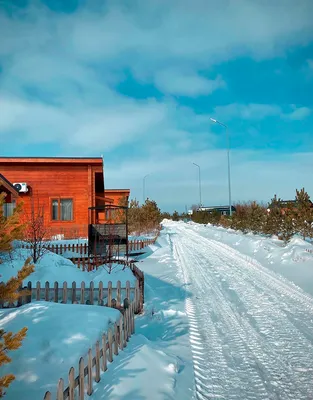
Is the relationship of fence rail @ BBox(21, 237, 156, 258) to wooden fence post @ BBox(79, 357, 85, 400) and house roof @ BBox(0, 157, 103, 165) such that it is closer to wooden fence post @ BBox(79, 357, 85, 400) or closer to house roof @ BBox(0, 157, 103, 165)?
house roof @ BBox(0, 157, 103, 165)

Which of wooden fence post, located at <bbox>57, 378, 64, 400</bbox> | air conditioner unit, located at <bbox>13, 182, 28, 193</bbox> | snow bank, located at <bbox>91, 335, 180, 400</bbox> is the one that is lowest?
snow bank, located at <bbox>91, 335, 180, 400</bbox>

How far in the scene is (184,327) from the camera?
290 inches

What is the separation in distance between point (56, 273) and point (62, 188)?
15952 mm

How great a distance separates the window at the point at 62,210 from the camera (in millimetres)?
26156

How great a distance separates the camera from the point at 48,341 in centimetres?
507

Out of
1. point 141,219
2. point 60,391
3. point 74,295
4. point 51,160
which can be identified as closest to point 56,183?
point 51,160

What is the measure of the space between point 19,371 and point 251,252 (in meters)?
17.8

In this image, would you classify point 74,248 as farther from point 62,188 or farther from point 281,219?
point 281,219

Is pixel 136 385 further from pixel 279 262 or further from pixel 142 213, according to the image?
pixel 142 213

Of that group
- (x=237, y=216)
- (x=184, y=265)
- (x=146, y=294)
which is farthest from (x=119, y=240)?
(x=237, y=216)

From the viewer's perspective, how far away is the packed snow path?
4.75m

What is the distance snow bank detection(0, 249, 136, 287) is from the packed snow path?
99.5 inches

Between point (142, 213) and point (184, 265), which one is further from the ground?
point (142, 213)

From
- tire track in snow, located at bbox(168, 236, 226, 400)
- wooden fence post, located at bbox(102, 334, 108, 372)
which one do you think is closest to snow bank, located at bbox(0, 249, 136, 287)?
tire track in snow, located at bbox(168, 236, 226, 400)
